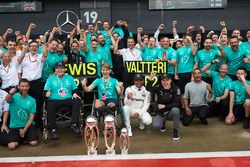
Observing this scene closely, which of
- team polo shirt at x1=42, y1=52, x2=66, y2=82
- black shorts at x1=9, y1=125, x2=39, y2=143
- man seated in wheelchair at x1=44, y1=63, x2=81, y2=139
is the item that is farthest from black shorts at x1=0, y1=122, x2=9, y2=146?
team polo shirt at x1=42, y1=52, x2=66, y2=82

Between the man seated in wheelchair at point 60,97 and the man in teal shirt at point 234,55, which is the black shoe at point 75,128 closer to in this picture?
the man seated in wheelchair at point 60,97

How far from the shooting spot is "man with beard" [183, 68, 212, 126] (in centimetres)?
646

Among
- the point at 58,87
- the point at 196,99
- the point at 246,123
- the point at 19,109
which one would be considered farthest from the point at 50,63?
the point at 246,123

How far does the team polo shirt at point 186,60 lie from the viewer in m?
7.21

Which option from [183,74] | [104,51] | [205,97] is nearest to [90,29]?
[104,51]

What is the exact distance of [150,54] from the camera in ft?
25.0

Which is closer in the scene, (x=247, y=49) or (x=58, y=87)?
(x=58, y=87)

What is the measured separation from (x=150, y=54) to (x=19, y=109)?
11.1ft

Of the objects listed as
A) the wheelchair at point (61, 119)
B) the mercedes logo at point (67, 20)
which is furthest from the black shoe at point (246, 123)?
the mercedes logo at point (67, 20)

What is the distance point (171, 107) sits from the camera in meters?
5.93

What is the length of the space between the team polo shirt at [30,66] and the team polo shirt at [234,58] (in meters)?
4.01

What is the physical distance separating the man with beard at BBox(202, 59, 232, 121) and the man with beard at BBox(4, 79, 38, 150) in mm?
3711

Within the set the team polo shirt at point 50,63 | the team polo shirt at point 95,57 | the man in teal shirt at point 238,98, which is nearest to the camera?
the man in teal shirt at point 238,98

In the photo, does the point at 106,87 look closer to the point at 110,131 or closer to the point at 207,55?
the point at 110,131
